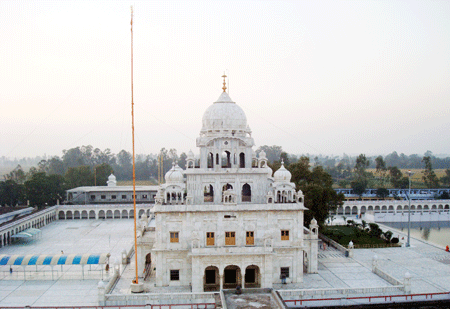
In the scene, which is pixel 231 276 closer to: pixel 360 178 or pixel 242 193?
pixel 242 193

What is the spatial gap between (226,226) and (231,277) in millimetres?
4727

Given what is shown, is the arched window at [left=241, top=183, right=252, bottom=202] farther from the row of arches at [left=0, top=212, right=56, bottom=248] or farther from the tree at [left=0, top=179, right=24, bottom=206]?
the tree at [left=0, top=179, right=24, bottom=206]

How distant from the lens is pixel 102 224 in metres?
63.4

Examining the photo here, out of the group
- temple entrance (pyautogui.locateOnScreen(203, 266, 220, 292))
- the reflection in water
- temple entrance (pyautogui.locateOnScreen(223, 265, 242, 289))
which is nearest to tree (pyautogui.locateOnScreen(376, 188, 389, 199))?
the reflection in water

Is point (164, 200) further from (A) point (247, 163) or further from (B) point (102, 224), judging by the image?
(B) point (102, 224)

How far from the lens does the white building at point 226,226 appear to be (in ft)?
104

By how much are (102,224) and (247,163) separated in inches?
1425

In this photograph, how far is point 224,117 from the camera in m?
36.1

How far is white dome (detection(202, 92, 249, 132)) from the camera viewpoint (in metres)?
36.2

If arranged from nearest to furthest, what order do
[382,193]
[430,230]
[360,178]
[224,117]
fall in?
[224,117] → [430,230] → [382,193] → [360,178]

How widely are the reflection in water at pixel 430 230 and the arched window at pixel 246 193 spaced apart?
3124 centimetres

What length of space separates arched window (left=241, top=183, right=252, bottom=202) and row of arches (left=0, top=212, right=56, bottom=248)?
31.6 metres

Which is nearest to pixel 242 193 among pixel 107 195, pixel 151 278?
pixel 151 278

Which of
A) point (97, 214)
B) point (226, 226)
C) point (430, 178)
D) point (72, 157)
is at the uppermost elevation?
point (72, 157)
